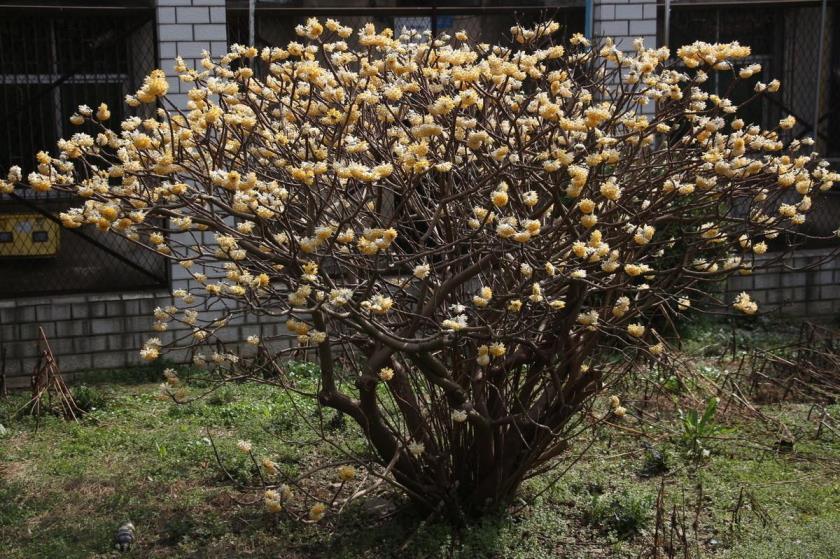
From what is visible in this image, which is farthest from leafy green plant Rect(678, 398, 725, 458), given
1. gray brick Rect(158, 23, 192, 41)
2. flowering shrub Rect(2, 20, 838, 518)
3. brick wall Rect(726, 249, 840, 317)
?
gray brick Rect(158, 23, 192, 41)

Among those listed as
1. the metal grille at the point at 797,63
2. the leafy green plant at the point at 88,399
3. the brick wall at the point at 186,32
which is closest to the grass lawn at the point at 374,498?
the leafy green plant at the point at 88,399

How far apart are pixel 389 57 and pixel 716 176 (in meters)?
1.44

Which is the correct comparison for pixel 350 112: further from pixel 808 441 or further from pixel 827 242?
pixel 827 242

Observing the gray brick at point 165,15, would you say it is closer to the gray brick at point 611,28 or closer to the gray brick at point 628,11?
the gray brick at point 611,28

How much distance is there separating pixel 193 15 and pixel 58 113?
1.48 meters

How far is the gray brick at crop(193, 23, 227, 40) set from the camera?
7.67 m

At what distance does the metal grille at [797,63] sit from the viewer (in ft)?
33.5

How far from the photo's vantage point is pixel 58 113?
8.26 meters

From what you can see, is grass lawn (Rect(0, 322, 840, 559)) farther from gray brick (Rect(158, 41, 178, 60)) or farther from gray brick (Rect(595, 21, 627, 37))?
gray brick (Rect(595, 21, 627, 37))

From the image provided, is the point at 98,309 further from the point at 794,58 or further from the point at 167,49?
the point at 794,58

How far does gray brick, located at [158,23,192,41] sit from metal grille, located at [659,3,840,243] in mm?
5005

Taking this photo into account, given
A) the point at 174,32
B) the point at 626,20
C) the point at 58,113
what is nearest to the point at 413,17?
the point at 626,20

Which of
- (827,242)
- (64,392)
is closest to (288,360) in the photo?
(64,392)

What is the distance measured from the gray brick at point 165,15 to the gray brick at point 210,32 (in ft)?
0.60
